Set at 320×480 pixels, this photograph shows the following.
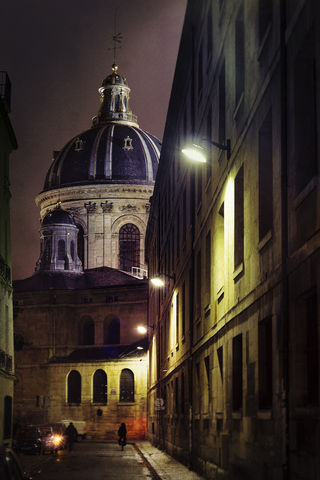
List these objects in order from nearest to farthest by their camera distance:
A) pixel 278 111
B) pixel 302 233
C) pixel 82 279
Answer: pixel 302 233 < pixel 278 111 < pixel 82 279

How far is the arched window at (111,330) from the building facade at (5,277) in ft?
157

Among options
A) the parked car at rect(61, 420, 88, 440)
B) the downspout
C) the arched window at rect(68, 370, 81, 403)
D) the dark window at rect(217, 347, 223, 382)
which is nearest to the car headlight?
the dark window at rect(217, 347, 223, 382)

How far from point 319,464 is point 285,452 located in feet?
5.41

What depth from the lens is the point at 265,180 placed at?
50.5ft

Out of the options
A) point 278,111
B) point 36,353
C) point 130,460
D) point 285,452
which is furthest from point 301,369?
point 36,353

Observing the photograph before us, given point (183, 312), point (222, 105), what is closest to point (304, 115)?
point (222, 105)

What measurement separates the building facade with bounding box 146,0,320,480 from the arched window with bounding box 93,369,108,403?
47.5 metres

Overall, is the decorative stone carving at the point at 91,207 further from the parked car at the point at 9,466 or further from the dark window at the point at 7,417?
the parked car at the point at 9,466

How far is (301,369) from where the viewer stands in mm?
12117

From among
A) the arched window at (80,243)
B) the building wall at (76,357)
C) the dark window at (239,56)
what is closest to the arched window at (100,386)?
the building wall at (76,357)

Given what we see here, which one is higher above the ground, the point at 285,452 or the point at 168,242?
the point at 168,242

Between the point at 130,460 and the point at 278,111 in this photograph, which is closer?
the point at 278,111

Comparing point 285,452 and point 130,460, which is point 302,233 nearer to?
point 285,452

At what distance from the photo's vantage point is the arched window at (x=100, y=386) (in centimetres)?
7788
